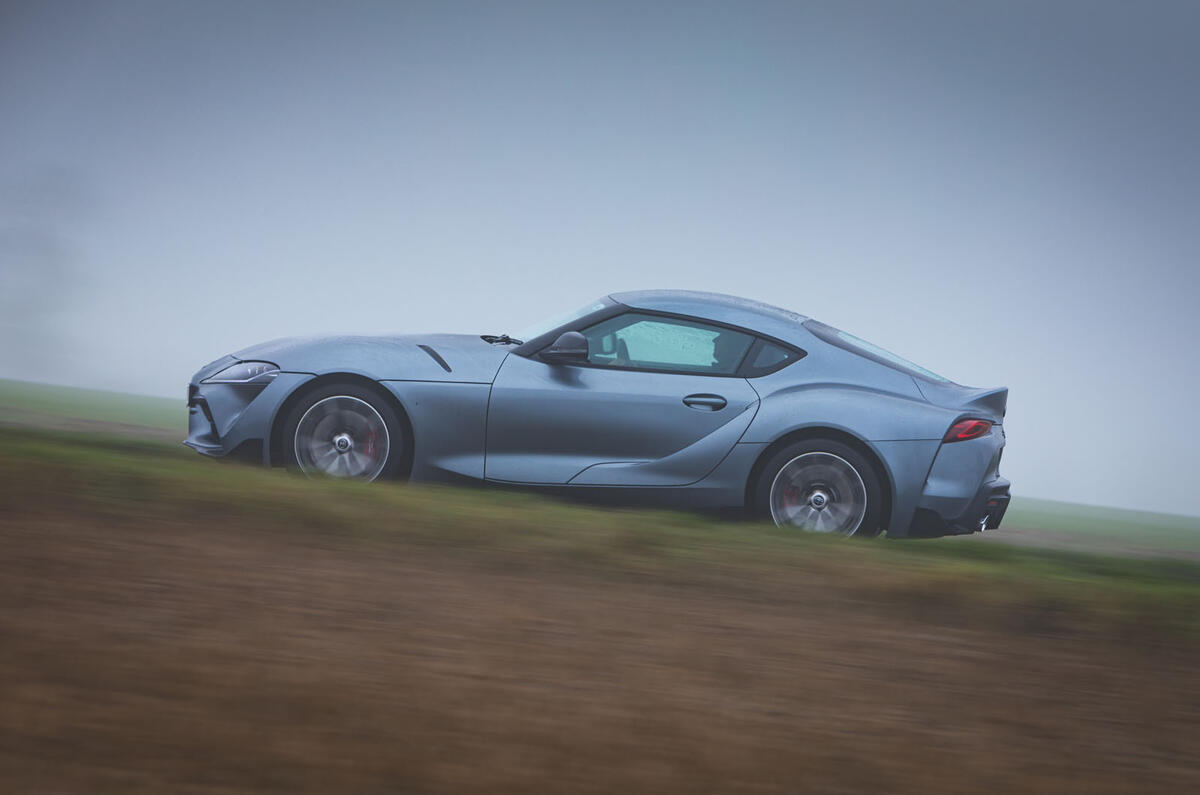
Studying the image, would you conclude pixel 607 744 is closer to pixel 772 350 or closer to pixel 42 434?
pixel 772 350

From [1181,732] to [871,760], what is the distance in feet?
3.46

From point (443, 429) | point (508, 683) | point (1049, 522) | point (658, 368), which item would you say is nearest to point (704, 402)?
point (658, 368)

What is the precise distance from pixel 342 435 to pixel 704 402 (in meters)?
2.04

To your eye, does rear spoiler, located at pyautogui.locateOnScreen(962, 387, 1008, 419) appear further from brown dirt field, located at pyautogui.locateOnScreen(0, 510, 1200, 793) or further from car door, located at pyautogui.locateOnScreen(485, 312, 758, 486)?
brown dirt field, located at pyautogui.locateOnScreen(0, 510, 1200, 793)

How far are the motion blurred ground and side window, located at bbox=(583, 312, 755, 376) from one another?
4.34ft

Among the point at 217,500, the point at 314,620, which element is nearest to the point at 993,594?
the point at 314,620

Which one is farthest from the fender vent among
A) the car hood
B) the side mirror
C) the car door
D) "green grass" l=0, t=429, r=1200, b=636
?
"green grass" l=0, t=429, r=1200, b=636

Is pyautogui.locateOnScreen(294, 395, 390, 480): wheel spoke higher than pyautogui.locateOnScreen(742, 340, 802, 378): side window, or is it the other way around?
pyautogui.locateOnScreen(742, 340, 802, 378): side window

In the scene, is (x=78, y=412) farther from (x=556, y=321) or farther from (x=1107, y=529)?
(x=1107, y=529)

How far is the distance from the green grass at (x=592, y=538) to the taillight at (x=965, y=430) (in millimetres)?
824

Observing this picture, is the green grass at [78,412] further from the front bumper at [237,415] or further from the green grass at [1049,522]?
the front bumper at [237,415]

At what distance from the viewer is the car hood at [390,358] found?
6156 millimetres

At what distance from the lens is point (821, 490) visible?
612 cm

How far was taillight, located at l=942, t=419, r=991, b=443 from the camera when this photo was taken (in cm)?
611
